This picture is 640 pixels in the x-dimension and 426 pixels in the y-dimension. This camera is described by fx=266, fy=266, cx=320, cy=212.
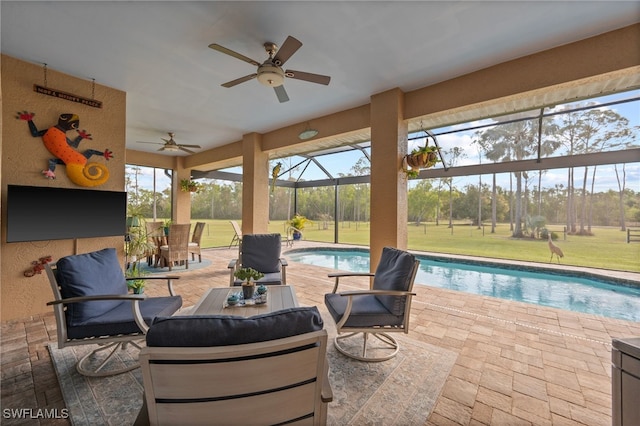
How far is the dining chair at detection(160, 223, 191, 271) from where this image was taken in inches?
230

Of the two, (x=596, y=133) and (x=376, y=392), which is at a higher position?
(x=596, y=133)

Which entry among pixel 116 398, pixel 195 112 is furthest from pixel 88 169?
pixel 116 398

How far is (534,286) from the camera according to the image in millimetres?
5613

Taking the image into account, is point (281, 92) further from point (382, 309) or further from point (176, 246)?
point (176, 246)

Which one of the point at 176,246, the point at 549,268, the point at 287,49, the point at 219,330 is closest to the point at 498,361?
the point at 219,330

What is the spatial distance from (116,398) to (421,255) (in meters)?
7.91

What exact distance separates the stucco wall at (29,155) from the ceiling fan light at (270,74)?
2799mm

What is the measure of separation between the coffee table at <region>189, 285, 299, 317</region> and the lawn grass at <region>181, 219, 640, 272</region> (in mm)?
4005

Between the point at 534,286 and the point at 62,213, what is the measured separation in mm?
8284

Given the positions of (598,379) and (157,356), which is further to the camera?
(598,379)

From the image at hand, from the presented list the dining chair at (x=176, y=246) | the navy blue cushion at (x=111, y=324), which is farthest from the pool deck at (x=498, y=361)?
the dining chair at (x=176, y=246)

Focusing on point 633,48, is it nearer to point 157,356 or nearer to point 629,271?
point 157,356

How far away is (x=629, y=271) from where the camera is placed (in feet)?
19.1

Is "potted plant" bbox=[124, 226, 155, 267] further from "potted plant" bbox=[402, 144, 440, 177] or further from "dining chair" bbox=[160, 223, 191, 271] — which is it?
"potted plant" bbox=[402, 144, 440, 177]
